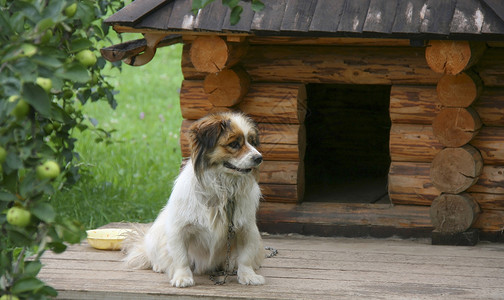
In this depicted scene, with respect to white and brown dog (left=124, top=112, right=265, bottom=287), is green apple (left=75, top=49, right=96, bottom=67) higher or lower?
higher

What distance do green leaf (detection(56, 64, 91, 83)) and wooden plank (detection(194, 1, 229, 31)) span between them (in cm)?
243

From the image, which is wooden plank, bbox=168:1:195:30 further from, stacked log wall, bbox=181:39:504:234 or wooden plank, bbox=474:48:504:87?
wooden plank, bbox=474:48:504:87

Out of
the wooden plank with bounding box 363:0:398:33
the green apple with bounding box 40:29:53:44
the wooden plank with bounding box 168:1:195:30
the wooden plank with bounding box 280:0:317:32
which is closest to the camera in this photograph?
the green apple with bounding box 40:29:53:44

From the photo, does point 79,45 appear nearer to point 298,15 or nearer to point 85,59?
point 85,59

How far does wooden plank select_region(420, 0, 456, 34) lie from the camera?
4660 millimetres

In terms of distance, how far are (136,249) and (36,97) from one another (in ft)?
7.87

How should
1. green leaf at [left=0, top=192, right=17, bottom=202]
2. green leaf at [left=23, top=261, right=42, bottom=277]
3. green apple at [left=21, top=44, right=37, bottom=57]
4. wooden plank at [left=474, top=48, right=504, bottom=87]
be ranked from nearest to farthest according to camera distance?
1. green apple at [left=21, top=44, right=37, bottom=57]
2. green leaf at [left=0, top=192, right=17, bottom=202]
3. green leaf at [left=23, top=261, right=42, bottom=277]
4. wooden plank at [left=474, top=48, right=504, bottom=87]

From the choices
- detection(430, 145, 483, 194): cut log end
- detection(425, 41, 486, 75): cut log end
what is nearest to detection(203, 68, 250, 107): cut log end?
detection(425, 41, 486, 75): cut log end

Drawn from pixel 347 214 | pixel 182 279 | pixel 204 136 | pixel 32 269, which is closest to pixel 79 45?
pixel 32 269

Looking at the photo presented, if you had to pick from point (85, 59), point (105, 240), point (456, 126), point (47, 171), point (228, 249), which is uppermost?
point (456, 126)

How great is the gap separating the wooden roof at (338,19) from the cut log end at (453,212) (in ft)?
3.85

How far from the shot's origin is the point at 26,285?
2.63m

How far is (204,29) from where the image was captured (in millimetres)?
4949

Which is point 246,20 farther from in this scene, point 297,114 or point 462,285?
point 462,285
